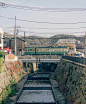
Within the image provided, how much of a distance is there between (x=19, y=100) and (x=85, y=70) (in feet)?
37.6

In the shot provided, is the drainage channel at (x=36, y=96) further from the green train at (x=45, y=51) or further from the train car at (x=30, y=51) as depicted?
the train car at (x=30, y=51)

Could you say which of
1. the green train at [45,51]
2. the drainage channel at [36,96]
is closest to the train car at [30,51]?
the green train at [45,51]

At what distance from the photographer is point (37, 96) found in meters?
25.8

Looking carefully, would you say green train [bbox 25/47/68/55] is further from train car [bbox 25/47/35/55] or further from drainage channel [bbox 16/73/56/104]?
drainage channel [bbox 16/73/56/104]

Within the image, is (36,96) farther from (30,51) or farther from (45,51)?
(30,51)

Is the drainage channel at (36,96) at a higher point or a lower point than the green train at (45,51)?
lower

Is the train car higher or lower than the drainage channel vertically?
higher

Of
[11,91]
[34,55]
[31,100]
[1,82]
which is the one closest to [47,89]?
[31,100]

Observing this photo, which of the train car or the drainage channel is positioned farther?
the train car

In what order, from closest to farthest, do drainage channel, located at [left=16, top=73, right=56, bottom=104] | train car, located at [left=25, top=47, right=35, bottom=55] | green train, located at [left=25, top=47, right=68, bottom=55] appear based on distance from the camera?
drainage channel, located at [left=16, top=73, right=56, bottom=104]
green train, located at [left=25, top=47, right=68, bottom=55]
train car, located at [left=25, top=47, right=35, bottom=55]

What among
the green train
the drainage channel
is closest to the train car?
the green train

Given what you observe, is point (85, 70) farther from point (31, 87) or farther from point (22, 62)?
point (22, 62)

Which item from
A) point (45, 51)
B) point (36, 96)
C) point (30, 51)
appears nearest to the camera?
point (36, 96)

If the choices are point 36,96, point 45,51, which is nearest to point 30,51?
point 45,51
